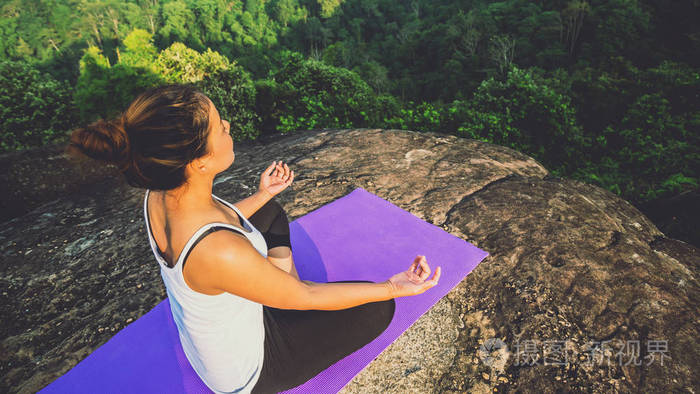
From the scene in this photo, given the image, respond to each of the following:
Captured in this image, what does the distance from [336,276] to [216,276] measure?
1360mm

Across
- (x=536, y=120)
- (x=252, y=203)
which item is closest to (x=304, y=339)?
(x=252, y=203)

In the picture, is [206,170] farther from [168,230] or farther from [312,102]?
[312,102]

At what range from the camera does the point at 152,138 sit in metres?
1.01

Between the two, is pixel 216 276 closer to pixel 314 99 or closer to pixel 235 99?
pixel 314 99

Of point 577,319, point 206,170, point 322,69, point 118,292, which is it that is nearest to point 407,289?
point 206,170

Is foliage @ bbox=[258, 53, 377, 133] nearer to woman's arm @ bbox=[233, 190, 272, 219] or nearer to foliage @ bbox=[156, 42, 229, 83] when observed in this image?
foliage @ bbox=[156, 42, 229, 83]

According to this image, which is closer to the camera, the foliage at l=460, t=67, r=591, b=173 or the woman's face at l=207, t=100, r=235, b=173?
the woman's face at l=207, t=100, r=235, b=173

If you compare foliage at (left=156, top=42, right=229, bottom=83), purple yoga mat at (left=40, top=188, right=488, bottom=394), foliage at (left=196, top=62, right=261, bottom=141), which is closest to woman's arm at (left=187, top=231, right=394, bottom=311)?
purple yoga mat at (left=40, top=188, right=488, bottom=394)

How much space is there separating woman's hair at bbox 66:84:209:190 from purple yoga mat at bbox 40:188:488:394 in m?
1.23

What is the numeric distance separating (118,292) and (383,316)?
1850 mm

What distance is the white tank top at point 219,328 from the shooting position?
1.15 m

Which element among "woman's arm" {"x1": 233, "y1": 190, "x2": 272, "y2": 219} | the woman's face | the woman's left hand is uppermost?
the woman's face

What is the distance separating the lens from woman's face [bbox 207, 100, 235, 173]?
1167mm

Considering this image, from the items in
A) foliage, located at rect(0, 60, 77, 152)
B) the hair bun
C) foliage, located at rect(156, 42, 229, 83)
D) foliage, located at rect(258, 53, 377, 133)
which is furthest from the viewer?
foliage, located at rect(0, 60, 77, 152)
